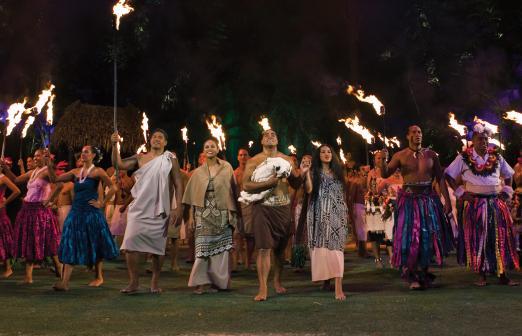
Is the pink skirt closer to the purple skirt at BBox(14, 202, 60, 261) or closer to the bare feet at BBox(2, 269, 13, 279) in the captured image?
the purple skirt at BBox(14, 202, 60, 261)

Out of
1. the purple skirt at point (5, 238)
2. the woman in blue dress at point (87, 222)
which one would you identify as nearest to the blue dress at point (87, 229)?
the woman in blue dress at point (87, 222)

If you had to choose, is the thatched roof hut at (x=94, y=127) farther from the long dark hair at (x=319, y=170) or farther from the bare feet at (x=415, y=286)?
the bare feet at (x=415, y=286)

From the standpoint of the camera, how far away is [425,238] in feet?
30.2

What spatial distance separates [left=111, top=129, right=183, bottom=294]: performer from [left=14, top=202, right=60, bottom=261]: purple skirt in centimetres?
259

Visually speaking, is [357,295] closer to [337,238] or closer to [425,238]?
[337,238]

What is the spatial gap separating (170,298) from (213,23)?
26.1 m

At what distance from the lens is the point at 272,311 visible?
24.0ft

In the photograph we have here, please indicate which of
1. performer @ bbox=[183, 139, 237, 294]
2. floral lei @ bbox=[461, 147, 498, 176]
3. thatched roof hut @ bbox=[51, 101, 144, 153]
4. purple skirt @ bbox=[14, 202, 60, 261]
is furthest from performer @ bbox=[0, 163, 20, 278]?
thatched roof hut @ bbox=[51, 101, 144, 153]

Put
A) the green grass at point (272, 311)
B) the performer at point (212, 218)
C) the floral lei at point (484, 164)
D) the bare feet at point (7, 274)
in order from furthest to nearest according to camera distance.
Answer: the bare feet at point (7, 274), the floral lei at point (484, 164), the performer at point (212, 218), the green grass at point (272, 311)

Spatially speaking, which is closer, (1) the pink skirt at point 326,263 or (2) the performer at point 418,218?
(1) the pink skirt at point 326,263

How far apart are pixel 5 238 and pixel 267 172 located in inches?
216

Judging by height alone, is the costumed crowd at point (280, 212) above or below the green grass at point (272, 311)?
above

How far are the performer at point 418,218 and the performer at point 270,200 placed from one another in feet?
4.67

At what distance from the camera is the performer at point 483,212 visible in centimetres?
941
